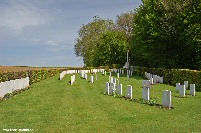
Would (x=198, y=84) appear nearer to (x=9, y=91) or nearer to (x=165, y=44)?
(x=9, y=91)

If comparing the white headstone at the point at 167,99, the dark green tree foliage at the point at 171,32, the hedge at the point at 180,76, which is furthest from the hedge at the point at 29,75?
the white headstone at the point at 167,99

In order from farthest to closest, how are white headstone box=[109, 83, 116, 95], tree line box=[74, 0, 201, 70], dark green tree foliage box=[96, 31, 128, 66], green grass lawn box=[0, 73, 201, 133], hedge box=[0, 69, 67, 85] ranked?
1. dark green tree foliage box=[96, 31, 128, 66]
2. tree line box=[74, 0, 201, 70]
3. hedge box=[0, 69, 67, 85]
4. white headstone box=[109, 83, 116, 95]
5. green grass lawn box=[0, 73, 201, 133]

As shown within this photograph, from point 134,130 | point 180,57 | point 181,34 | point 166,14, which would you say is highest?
point 166,14

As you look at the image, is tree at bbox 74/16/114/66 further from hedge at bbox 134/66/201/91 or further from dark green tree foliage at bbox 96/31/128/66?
hedge at bbox 134/66/201/91

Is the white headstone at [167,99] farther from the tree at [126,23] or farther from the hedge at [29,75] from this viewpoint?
the tree at [126,23]

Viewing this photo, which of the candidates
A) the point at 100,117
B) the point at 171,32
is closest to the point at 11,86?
the point at 100,117

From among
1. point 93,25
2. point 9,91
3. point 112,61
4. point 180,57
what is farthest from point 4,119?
point 93,25

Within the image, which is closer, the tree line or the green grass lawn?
the green grass lawn

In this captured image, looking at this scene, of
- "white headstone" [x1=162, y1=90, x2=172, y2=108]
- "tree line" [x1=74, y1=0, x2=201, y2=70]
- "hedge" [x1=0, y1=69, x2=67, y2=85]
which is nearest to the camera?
"white headstone" [x1=162, y1=90, x2=172, y2=108]

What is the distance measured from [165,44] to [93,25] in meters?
48.3

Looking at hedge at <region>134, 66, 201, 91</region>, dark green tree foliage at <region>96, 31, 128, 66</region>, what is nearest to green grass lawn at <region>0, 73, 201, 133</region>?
hedge at <region>134, 66, 201, 91</region>

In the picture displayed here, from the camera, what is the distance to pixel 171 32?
49.4 m

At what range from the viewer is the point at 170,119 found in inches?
541

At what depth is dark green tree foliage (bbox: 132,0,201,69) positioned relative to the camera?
156 feet
